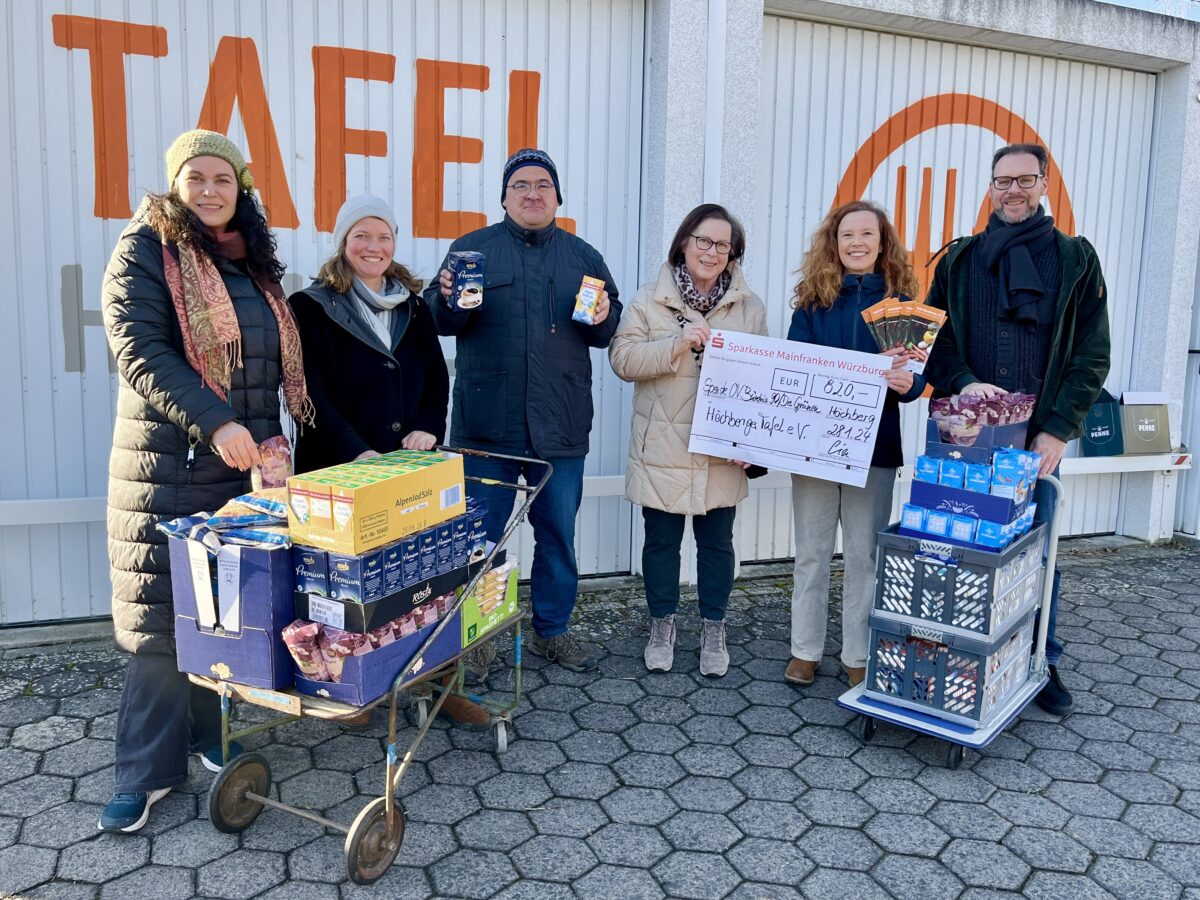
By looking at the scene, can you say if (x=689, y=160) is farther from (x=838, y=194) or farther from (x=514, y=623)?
(x=514, y=623)

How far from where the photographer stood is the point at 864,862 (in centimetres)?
299

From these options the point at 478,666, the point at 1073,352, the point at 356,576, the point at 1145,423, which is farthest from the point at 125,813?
the point at 1145,423

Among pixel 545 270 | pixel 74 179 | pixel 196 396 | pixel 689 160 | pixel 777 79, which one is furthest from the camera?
pixel 777 79

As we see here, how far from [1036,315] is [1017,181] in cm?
55

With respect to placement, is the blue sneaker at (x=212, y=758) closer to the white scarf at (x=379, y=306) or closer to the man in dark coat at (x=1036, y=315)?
the white scarf at (x=379, y=306)

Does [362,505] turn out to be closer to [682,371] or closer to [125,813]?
[125,813]

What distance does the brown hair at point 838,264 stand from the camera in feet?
12.9

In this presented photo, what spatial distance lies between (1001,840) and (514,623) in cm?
180

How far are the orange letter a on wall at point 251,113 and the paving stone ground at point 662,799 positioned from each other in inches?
93.0

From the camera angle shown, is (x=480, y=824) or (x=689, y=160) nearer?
(x=480, y=824)

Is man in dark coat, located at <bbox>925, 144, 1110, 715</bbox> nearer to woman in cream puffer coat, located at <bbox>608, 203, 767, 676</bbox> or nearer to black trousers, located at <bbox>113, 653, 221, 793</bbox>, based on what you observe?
woman in cream puffer coat, located at <bbox>608, 203, 767, 676</bbox>

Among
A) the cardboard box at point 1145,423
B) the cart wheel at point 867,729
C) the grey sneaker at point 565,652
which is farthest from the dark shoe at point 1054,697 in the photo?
the cardboard box at point 1145,423

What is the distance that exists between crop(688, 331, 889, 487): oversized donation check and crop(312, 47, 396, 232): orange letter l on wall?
218cm

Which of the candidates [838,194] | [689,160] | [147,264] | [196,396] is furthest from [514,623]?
[838,194]
